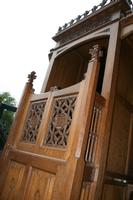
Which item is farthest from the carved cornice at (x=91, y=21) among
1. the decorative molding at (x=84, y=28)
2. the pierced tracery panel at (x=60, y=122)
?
the pierced tracery panel at (x=60, y=122)

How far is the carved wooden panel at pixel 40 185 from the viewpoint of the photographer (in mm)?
2729

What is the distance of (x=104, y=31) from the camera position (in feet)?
14.2

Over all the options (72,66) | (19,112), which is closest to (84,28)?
(72,66)

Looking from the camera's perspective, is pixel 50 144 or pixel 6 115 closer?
pixel 50 144

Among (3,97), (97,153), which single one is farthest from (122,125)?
(3,97)

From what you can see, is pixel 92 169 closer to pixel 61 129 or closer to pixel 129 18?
pixel 61 129

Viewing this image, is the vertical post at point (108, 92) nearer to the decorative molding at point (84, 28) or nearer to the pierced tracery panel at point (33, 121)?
the decorative molding at point (84, 28)

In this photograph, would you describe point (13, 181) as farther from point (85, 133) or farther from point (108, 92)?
point (108, 92)

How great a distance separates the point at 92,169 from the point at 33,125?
4.93 ft

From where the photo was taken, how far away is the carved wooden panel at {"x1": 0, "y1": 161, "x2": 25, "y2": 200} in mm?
3271

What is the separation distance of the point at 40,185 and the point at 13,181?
0.76 metres

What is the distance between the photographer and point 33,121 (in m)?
3.86

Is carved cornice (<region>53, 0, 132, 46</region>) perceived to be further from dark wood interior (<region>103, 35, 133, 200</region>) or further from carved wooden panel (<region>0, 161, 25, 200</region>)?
carved wooden panel (<region>0, 161, 25, 200</region>)

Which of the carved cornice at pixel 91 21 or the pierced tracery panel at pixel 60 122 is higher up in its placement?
the carved cornice at pixel 91 21
